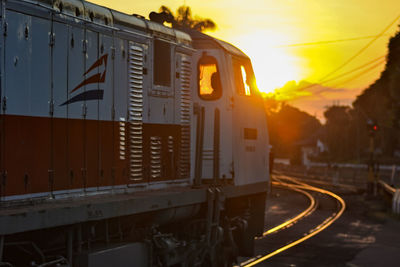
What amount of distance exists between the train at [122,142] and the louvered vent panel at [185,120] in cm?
3

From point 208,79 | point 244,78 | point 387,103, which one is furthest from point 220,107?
point 387,103

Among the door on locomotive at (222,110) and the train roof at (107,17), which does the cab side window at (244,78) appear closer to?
the door on locomotive at (222,110)

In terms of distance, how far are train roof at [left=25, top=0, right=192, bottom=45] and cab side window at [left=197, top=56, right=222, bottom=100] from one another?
0.50 meters

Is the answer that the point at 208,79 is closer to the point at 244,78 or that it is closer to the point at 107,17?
the point at 244,78

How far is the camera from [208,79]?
35.2ft

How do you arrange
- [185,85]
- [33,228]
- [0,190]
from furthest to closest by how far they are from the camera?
[185,85], [0,190], [33,228]

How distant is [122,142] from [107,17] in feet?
5.58

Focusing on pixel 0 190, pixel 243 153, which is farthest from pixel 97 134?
pixel 243 153

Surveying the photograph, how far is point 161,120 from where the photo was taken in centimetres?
966

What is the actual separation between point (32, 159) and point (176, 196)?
8.46 ft

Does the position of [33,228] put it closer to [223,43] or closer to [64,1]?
[64,1]

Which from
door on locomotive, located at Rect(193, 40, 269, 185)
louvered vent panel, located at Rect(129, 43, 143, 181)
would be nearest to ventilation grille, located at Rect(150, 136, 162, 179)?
louvered vent panel, located at Rect(129, 43, 143, 181)

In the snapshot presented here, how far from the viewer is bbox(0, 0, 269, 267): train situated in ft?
22.3

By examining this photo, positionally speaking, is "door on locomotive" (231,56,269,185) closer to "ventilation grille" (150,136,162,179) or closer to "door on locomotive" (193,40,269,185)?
"door on locomotive" (193,40,269,185)
